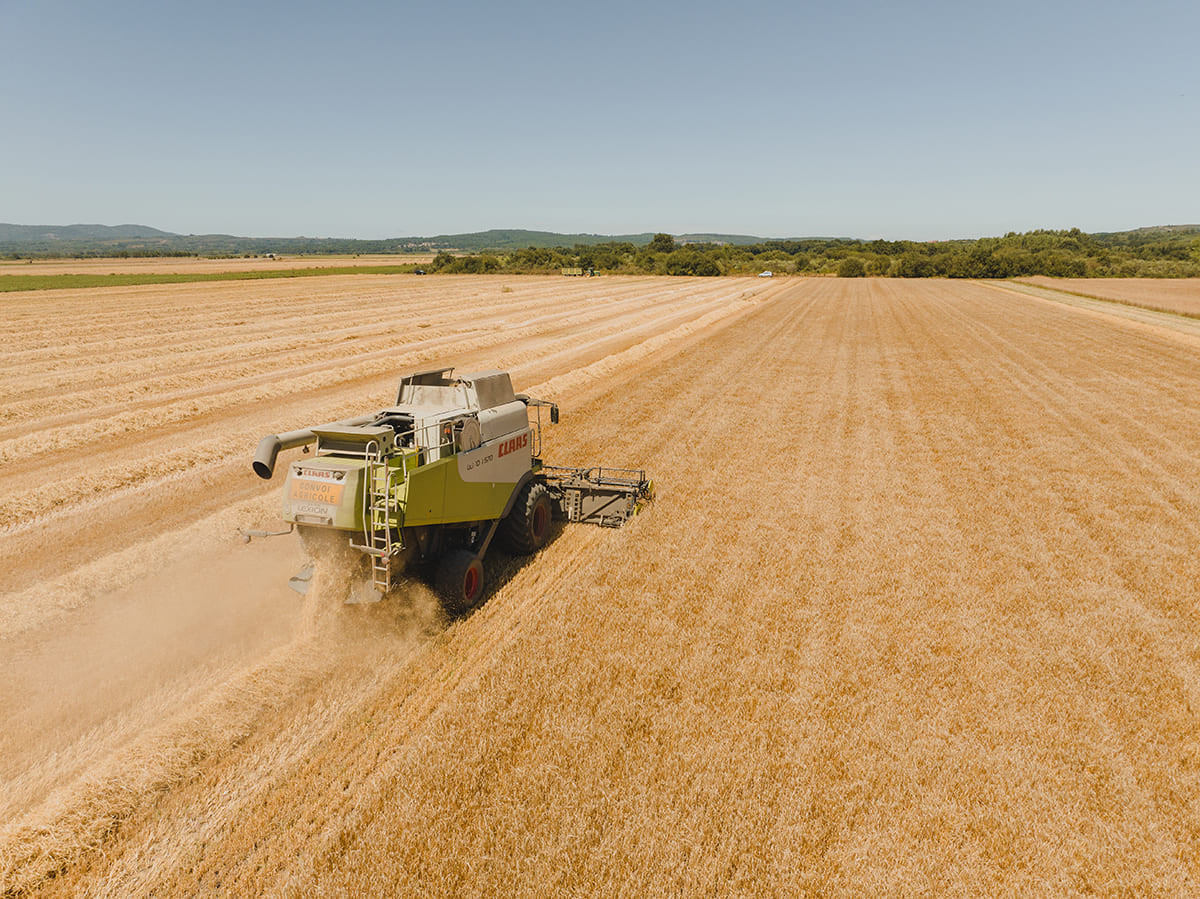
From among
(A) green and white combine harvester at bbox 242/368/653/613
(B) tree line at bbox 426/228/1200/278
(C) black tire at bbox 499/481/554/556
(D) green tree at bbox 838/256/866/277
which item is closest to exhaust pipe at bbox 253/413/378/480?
(A) green and white combine harvester at bbox 242/368/653/613

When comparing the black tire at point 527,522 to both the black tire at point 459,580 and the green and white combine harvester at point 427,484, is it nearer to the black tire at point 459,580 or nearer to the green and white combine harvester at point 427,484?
the green and white combine harvester at point 427,484

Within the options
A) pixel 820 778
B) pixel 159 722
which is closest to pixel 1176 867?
pixel 820 778

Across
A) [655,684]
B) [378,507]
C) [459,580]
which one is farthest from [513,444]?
[655,684]

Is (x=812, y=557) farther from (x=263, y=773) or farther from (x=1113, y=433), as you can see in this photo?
(x=1113, y=433)

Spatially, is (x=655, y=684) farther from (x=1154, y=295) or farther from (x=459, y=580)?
(x=1154, y=295)

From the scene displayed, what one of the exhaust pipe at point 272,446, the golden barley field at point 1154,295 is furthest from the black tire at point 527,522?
the golden barley field at point 1154,295

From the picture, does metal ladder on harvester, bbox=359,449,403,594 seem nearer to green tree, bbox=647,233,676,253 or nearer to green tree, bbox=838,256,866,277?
green tree, bbox=838,256,866,277
